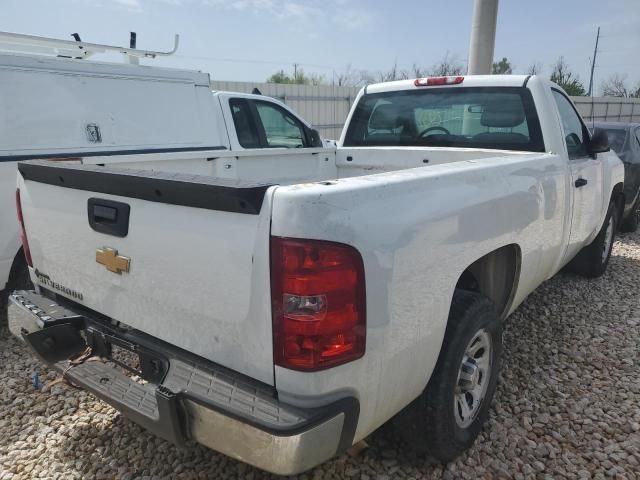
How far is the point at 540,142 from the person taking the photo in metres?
3.31

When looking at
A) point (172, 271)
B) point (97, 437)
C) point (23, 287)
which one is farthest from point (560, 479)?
point (23, 287)

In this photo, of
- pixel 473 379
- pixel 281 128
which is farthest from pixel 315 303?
pixel 281 128

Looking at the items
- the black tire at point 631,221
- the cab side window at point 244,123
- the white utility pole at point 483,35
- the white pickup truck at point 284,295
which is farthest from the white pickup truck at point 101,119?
the white utility pole at point 483,35

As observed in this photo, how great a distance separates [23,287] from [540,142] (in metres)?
3.88

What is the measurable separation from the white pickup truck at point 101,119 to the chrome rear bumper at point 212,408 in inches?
73.5

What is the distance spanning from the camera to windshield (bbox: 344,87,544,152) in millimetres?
3457

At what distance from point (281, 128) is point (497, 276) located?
15.3 ft

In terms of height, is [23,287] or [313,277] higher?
[313,277]

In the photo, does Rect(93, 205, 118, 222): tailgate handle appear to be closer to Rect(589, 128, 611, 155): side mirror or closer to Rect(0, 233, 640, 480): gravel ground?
Rect(0, 233, 640, 480): gravel ground

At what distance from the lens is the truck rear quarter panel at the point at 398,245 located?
1587 millimetres

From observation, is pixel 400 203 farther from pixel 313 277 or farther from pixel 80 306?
pixel 80 306

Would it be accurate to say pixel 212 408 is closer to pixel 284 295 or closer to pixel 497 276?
pixel 284 295

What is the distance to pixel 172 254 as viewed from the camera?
184cm

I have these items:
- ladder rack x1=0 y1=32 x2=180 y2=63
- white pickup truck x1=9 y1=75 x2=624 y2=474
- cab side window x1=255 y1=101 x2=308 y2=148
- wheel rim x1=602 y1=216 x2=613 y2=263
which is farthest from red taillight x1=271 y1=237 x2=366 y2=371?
cab side window x1=255 y1=101 x2=308 y2=148
